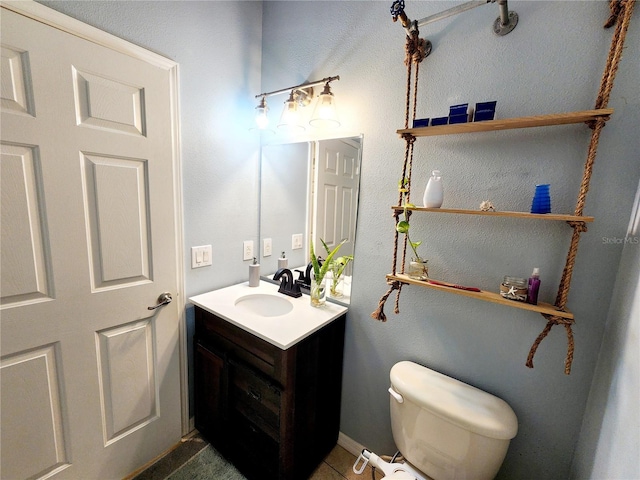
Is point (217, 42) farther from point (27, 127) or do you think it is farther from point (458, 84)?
point (458, 84)

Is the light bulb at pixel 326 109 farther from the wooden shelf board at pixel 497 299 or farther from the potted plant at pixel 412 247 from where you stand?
the wooden shelf board at pixel 497 299

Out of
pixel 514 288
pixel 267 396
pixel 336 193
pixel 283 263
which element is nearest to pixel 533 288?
pixel 514 288

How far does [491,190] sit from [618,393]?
2.24ft

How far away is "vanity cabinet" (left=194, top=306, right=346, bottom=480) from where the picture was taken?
1.13 m

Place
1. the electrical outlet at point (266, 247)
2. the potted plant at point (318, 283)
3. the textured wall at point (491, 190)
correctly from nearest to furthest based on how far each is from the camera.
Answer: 1. the textured wall at point (491, 190)
2. the potted plant at point (318, 283)
3. the electrical outlet at point (266, 247)

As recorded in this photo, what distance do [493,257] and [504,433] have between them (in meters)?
0.59

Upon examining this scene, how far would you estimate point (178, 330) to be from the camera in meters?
1.44

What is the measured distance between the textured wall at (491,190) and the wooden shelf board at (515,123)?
67 mm

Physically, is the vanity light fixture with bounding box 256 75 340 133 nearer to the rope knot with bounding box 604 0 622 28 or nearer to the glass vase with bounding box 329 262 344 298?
the glass vase with bounding box 329 262 344 298

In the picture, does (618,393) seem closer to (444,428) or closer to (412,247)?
(444,428)

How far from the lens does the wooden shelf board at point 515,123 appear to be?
2.40ft

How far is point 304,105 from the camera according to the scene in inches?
56.8

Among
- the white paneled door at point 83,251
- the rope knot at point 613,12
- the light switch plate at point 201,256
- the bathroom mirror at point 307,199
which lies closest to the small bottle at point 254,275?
the bathroom mirror at point 307,199

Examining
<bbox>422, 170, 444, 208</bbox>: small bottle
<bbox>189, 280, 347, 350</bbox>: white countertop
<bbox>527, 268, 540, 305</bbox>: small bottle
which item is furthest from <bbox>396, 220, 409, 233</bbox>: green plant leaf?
<bbox>189, 280, 347, 350</bbox>: white countertop
